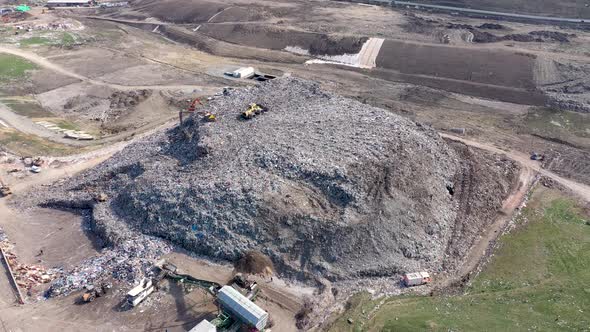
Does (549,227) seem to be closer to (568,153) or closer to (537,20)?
(568,153)

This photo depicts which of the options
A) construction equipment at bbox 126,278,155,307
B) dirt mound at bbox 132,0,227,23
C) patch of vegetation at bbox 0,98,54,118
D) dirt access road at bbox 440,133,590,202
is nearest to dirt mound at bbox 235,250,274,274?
construction equipment at bbox 126,278,155,307

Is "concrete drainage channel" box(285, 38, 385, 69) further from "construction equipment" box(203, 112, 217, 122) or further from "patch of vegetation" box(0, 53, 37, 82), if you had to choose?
"patch of vegetation" box(0, 53, 37, 82)

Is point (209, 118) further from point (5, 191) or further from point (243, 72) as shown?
point (243, 72)

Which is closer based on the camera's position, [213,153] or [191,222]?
[191,222]

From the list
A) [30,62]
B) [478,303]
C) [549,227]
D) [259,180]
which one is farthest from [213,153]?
[30,62]

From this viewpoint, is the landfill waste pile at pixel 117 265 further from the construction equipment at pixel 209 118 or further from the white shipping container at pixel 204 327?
the construction equipment at pixel 209 118

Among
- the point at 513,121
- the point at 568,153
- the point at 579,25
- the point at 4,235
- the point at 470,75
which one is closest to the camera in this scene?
the point at 4,235
